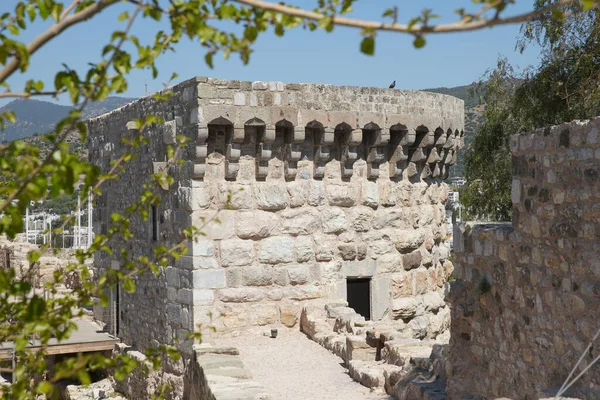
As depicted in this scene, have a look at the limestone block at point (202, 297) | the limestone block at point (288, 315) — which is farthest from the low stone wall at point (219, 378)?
the limestone block at point (288, 315)

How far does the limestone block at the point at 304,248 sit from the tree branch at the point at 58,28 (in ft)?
25.9

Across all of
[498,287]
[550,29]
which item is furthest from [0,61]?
[550,29]

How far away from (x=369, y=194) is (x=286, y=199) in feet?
4.40

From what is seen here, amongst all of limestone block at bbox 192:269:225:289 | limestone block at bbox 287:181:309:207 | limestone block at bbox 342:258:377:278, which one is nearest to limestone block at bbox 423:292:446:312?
limestone block at bbox 342:258:377:278

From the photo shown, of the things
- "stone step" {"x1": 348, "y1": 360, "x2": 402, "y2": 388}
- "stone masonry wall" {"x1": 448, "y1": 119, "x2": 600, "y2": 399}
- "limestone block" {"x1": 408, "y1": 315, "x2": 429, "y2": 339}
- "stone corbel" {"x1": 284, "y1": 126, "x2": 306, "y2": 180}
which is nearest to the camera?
"stone masonry wall" {"x1": 448, "y1": 119, "x2": 600, "y2": 399}

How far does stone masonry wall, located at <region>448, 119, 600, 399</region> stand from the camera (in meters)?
4.57

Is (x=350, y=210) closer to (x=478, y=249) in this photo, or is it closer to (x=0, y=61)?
(x=478, y=249)

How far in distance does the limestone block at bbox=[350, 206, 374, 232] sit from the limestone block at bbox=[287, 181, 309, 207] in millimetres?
796

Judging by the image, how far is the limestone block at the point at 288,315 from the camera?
10.8 metres

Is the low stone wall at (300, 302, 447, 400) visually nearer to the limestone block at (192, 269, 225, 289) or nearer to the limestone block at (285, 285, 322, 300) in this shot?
the limestone block at (285, 285, 322, 300)

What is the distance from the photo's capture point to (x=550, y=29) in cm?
1496

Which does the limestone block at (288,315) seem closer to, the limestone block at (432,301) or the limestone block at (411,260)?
the limestone block at (411,260)

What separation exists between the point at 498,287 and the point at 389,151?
6.11 meters

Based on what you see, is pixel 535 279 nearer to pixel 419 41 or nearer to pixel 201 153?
pixel 419 41
